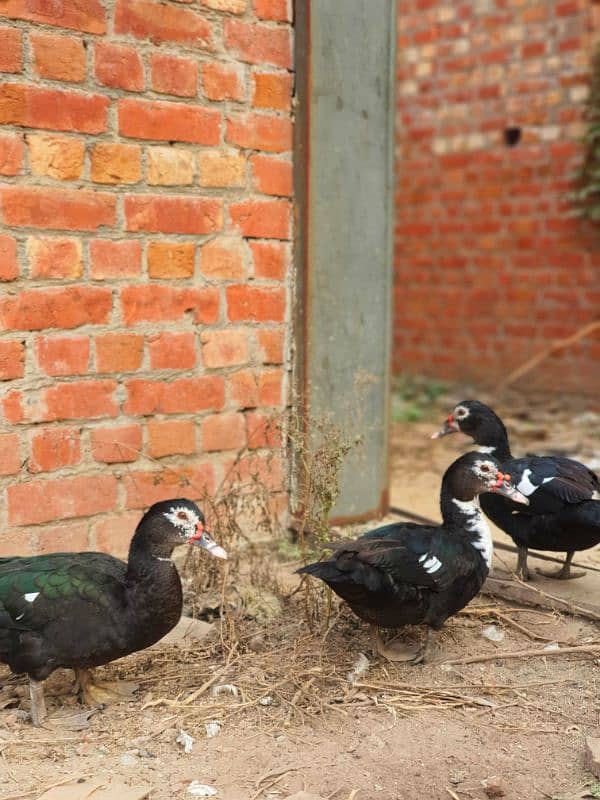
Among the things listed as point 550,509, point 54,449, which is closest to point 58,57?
point 54,449

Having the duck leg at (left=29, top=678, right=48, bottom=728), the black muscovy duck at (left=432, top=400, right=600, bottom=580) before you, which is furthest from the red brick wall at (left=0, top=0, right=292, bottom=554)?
the black muscovy duck at (left=432, top=400, right=600, bottom=580)

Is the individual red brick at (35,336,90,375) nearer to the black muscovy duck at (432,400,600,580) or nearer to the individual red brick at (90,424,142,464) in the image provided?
the individual red brick at (90,424,142,464)

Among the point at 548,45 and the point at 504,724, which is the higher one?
the point at 548,45

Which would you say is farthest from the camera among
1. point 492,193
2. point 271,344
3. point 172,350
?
point 492,193

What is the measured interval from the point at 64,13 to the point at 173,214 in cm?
90

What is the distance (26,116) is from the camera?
142 inches

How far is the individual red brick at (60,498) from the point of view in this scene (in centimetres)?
375

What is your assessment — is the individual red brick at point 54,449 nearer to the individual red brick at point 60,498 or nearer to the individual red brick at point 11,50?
the individual red brick at point 60,498

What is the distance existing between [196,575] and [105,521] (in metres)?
0.46

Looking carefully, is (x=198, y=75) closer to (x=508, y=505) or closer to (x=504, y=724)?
(x=508, y=505)

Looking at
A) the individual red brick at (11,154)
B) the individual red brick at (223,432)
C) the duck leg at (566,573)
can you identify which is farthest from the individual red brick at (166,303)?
the duck leg at (566,573)

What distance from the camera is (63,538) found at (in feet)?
12.8

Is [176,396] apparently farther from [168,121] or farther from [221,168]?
[168,121]

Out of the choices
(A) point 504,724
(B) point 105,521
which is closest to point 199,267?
(B) point 105,521
